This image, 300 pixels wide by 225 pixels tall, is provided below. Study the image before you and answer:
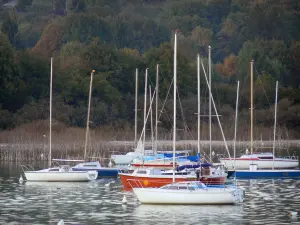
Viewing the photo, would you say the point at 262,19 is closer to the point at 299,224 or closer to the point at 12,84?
the point at 12,84

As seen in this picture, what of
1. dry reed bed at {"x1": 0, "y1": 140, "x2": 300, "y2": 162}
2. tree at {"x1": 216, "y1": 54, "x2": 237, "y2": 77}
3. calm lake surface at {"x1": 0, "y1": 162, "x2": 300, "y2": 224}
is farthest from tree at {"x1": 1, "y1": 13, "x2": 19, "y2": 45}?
calm lake surface at {"x1": 0, "y1": 162, "x2": 300, "y2": 224}

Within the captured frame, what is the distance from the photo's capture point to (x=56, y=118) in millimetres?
85188

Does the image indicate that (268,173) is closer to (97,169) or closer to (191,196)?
(97,169)

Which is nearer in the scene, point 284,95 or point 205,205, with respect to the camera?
point 205,205

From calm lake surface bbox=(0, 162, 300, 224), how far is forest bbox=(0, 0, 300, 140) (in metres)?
11.9

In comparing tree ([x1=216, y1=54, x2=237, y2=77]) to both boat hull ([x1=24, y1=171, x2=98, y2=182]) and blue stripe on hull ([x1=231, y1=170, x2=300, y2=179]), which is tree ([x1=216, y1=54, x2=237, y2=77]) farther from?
boat hull ([x1=24, y1=171, x2=98, y2=182])

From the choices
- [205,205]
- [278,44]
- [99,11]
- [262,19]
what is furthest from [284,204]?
[99,11]

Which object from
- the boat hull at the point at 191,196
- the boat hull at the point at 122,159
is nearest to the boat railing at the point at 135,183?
the boat hull at the point at 191,196

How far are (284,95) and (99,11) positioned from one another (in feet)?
228

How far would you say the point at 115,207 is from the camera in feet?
125

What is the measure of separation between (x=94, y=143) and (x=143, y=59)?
3663 centimetres

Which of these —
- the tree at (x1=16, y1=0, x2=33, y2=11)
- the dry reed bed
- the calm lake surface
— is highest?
the tree at (x1=16, y1=0, x2=33, y2=11)

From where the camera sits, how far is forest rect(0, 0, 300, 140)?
288 ft

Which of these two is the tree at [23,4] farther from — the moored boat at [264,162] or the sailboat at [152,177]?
the sailboat at [152,177]
